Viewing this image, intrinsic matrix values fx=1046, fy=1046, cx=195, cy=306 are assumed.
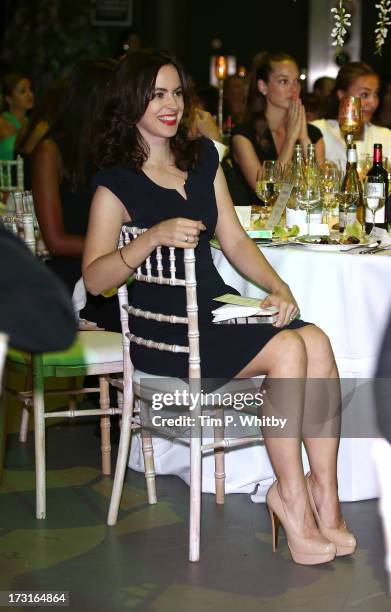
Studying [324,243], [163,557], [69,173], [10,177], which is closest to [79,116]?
[69,173]

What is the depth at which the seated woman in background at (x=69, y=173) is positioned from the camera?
3836 millimetres

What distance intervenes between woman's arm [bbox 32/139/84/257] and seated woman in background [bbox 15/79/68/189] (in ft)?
2.63

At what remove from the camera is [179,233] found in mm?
2719

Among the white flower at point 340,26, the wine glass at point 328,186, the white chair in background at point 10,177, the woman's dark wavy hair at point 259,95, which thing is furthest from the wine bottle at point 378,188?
the white chair in background at point 10,177

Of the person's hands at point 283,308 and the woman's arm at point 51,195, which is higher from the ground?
the woman's arm at point 51,195

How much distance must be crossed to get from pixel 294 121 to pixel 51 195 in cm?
135

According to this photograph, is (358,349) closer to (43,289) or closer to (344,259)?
(344,259)

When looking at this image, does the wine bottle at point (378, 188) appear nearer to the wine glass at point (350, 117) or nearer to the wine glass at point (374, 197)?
the wine glass at point (374, 197)

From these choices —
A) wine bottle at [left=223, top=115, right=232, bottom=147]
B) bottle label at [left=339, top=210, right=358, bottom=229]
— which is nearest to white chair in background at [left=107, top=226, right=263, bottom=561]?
bottle label at [left=339, top=210, right=358, bottom=229]

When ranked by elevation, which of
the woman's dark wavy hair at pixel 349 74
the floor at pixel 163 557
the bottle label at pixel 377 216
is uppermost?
the woman's dark wavy hair at pixel 349 74

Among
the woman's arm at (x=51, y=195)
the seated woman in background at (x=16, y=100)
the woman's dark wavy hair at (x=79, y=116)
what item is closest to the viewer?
the woman's dark wavy hair at (x=79, y=116)

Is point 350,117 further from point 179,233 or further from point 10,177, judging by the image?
point 10,177

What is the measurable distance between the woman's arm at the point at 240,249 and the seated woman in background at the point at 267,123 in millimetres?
1508

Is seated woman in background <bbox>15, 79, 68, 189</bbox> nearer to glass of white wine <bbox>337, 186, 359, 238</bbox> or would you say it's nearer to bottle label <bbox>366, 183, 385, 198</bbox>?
glass of white wine <bbox>337, 186, 359, 238</bbox>
